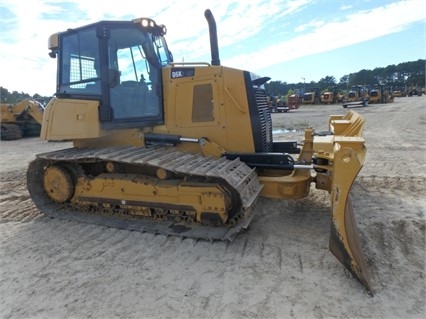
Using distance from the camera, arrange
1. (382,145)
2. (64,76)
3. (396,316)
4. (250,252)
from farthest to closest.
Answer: (382,145) < (64,76) < (250,252) < (396,316)

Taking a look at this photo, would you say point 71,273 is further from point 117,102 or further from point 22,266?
point 117,102

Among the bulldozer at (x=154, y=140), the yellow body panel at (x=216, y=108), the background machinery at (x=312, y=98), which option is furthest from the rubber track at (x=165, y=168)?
the background machinery at (x=312, y=98)

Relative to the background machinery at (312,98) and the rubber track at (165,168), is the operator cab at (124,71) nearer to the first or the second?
the rubber track at (165,168)

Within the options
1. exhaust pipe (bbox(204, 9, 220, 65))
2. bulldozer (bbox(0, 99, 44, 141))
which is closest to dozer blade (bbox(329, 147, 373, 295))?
exhaust pipe (bbox(204, 9, 220, 65))

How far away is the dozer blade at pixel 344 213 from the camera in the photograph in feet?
10.4

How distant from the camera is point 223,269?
3.38m

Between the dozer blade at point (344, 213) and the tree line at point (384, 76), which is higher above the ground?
the tree line at point (384, 76)

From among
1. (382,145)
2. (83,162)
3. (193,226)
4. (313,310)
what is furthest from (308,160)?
(382,145)

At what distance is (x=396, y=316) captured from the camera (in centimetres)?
262

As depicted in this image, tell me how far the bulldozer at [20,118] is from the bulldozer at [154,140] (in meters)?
13.5

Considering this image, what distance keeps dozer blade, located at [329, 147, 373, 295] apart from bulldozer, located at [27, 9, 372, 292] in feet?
3.09

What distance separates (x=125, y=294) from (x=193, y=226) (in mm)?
1377

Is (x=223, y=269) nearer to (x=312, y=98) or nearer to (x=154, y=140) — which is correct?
(x=154, y=140)

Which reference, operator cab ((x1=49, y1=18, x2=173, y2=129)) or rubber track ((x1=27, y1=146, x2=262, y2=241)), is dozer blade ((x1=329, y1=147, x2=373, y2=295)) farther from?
operator cab ((x1=49, y1=18, x2=173, y2=129))
